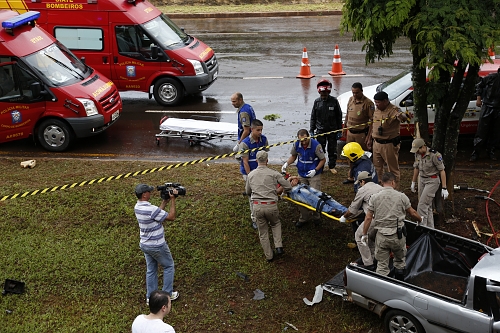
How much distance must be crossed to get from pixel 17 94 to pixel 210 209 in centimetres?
507

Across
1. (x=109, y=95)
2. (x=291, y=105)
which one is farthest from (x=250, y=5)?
(x=109, y=95)

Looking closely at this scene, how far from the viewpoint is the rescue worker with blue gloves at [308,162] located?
9.09 metres

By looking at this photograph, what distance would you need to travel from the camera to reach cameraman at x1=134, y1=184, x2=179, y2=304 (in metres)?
7.18

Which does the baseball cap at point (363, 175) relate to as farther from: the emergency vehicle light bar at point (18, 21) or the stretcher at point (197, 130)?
the emergency vehicle light bar at point (18, 21)

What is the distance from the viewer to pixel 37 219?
9734 millimetres

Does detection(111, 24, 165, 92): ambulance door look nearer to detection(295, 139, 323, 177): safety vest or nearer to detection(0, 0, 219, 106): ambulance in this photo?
detection(0, 0, 219, 106): ambulance

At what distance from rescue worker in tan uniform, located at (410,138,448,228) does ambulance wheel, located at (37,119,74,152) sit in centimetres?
719

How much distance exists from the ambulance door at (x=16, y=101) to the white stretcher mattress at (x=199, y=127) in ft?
8.29

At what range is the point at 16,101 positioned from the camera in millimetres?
12250

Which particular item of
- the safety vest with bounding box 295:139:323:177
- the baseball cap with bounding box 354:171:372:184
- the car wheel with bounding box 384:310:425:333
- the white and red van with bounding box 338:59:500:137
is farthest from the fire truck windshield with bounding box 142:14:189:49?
the car wheel with bounding box 384:310:425:333

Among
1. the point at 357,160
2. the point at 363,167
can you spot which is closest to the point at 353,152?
the point at 357,160

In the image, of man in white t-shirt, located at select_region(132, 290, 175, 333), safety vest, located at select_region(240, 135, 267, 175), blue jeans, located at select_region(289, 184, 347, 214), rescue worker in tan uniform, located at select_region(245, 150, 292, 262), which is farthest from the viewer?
safety vest, located at select_region(240, 135, 267, 175)

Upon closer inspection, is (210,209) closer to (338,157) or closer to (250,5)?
(338,157)

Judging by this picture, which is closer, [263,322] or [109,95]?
[263,322]
